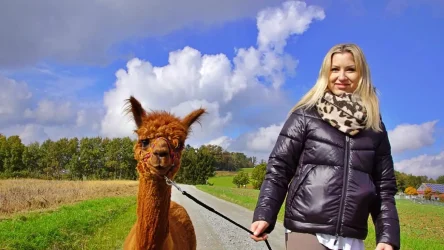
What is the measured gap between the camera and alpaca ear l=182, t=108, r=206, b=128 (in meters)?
4.45

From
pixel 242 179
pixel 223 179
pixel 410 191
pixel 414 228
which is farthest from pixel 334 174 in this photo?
pixel 410 191

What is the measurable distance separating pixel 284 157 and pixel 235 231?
34.0 feet

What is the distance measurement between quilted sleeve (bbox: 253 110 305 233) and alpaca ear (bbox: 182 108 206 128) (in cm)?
192

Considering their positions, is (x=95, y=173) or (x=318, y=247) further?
(x=95, y=173)

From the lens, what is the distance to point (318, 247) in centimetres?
242

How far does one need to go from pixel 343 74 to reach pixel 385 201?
0.94 metres

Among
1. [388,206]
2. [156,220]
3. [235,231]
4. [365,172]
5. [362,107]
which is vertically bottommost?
[235,231]

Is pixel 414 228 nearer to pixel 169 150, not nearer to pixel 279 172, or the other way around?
pixel 169 150

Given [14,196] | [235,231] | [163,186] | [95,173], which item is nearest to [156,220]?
[163,186]

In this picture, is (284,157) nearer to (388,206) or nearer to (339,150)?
(339,150)

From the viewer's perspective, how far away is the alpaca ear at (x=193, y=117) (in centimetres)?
445

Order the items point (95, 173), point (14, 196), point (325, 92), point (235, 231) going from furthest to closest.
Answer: point (95, 173)
point (14, 196)
point (235, 231)
point (325, 92)

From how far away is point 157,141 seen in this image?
3834 millimetres

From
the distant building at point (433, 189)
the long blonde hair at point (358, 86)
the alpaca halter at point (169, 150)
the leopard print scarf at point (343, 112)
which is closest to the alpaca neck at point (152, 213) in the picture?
the alpaca halter at point (169, 150)
